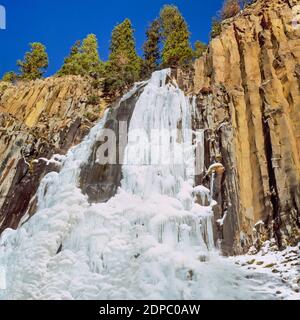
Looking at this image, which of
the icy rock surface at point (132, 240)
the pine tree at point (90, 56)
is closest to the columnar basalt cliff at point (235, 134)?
the icy rock surface at point (132, 240)

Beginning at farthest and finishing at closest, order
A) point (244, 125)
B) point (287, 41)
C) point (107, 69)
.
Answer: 1. point (107, 69)
2. point (287, 41)
3. point (244, 125)

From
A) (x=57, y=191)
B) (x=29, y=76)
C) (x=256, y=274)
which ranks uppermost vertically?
(x=29, y=76)

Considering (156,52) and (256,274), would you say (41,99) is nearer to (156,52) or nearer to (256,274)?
(156,52)

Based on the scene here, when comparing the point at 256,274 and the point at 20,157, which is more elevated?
the point at 20,157

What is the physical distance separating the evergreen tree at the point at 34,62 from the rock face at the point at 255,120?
61.7ft

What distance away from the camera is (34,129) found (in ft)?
73.8

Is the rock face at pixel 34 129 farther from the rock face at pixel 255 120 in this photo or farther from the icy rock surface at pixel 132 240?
the rock face at pixel 255 120

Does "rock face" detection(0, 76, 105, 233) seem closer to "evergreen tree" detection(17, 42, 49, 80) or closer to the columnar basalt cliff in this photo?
the columnar basalt cliff

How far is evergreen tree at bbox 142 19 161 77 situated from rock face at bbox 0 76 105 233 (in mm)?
5587

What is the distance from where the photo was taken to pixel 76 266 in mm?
13477

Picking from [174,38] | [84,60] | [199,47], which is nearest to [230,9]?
[199,47]

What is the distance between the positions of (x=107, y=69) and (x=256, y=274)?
20368 millimetres

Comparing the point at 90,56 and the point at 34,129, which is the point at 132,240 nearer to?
the point at 34,129
